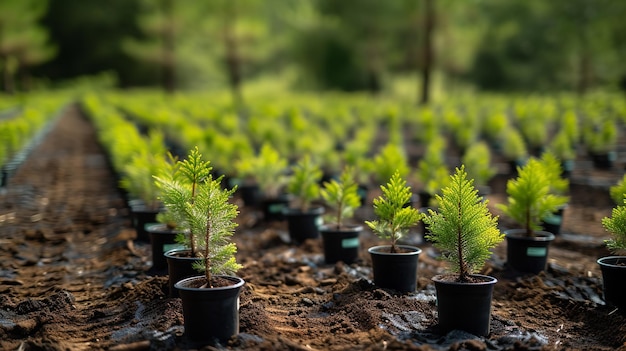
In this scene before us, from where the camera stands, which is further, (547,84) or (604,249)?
(547,84)

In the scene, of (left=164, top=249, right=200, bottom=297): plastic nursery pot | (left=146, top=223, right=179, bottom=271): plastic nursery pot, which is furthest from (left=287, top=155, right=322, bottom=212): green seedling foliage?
(left=164, top=249, right=200, bottom=297): plastic nursery pot

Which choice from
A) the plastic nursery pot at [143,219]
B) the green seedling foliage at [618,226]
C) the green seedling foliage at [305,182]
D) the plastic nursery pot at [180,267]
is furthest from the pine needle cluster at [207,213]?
the green seedling foliage at [305,182]

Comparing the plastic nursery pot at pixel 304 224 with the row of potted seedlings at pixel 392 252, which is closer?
the row of potted seedlings at pixel 392 252

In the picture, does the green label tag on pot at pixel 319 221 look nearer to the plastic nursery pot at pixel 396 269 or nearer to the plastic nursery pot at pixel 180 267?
the plastic nursery pot at pixel 396 269

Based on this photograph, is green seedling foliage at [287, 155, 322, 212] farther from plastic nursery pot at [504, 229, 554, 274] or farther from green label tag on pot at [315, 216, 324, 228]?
plastic nursery pot at [504, 229, 554, 274]

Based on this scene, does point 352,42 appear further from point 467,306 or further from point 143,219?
point 467,306

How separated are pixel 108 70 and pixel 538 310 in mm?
49067

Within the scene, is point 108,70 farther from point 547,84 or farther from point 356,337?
point 356,337

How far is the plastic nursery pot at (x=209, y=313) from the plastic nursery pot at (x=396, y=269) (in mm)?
1318

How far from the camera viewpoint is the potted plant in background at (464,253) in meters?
3.69

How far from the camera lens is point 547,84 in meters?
35.3

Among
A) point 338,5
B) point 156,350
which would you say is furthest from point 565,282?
point 338,5

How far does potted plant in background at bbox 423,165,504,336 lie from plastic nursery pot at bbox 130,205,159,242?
3.07 m

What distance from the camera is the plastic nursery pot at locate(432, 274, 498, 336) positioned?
12.1ft
